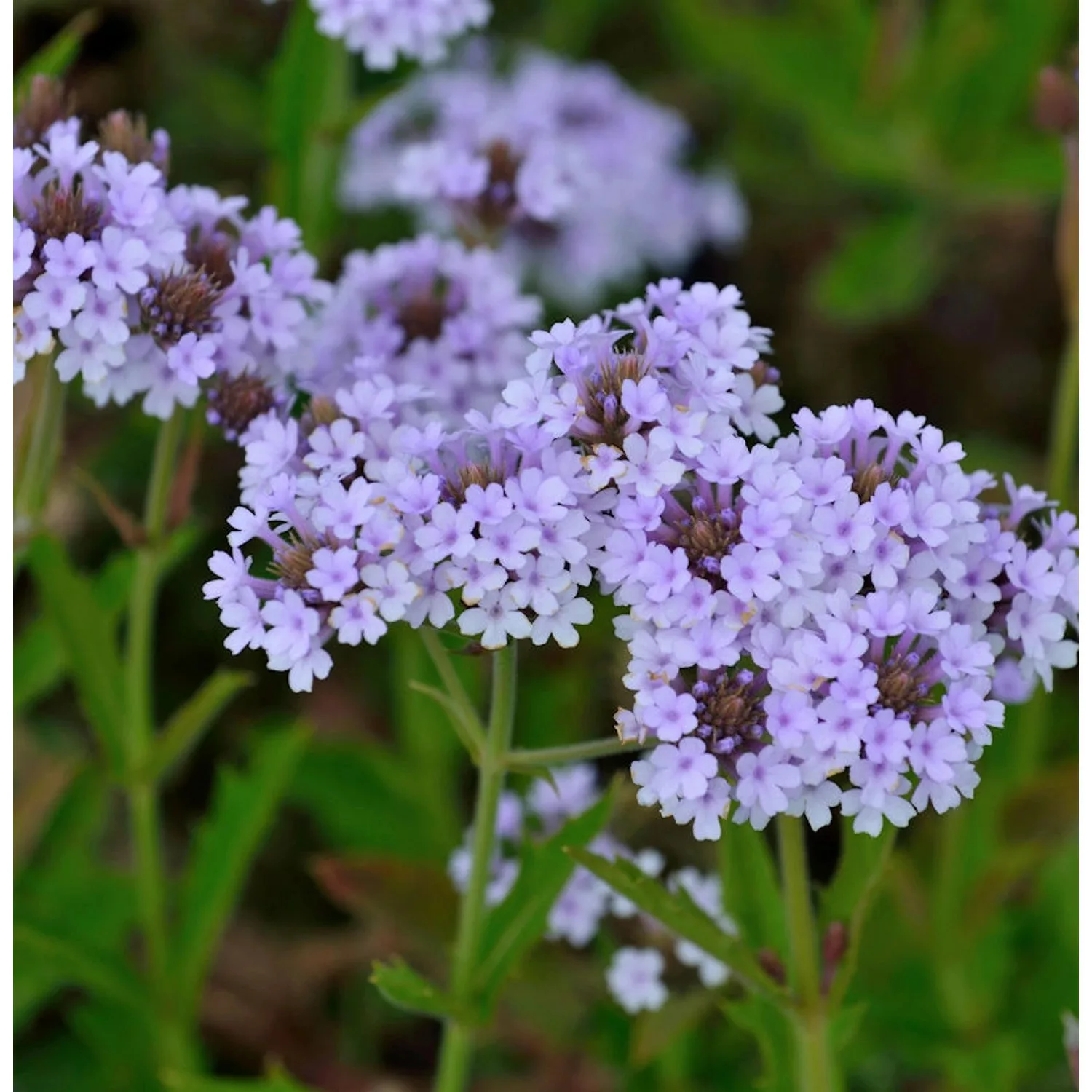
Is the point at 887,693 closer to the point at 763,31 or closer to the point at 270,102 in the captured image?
the point at 270,102

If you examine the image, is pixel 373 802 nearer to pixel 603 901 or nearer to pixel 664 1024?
pixel 603 901

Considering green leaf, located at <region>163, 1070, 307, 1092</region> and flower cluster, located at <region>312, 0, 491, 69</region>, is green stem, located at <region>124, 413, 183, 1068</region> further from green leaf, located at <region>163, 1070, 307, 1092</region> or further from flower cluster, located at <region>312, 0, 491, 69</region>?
flower cluster, located at <region>312, 0, 491, 69</region>

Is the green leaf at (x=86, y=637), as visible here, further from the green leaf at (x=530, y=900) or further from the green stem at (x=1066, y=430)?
the green stem at (x=1066, y=430)

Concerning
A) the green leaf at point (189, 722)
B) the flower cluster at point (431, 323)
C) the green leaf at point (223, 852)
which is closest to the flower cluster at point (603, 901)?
the green leaf at point (223, 852)

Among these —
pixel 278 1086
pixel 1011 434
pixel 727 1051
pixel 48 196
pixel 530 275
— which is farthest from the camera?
pixel 1011 434

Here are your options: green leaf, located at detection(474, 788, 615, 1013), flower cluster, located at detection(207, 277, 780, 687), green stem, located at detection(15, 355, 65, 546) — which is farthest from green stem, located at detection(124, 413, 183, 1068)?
green leaf, located at detection(474, 788, 615, 1013)

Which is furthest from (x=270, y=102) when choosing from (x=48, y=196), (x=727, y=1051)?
(x=727, y=1051)
